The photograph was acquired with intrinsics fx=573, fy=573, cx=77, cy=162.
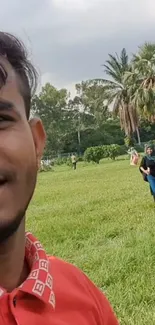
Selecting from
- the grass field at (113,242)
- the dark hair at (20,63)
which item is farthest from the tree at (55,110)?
the dark hair at (20,63)

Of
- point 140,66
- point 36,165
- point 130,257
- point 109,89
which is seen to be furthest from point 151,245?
point 109,89

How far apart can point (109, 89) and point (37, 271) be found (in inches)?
1867

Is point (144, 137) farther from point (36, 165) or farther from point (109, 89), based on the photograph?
point (36, 165)

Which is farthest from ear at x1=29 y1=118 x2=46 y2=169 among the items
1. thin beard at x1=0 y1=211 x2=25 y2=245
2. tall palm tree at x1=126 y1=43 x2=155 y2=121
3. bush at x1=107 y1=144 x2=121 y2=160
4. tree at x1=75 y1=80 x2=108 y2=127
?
tree at x1=75 y1=80 x2=108 y2=127

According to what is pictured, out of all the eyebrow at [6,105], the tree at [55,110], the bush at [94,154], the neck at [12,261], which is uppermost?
the tree at [55,110]

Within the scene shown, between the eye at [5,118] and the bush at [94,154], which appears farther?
the bush at [94,154]

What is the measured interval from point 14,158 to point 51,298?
0.33m

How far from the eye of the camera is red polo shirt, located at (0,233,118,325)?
3.85ft

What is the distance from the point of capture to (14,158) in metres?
1.18

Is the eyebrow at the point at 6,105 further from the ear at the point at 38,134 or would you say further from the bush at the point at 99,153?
the bush at the point at 99,153

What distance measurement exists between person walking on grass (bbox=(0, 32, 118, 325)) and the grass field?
2354mm

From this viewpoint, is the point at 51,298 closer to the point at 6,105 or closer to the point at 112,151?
the point at 6,105

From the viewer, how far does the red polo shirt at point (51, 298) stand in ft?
3.85

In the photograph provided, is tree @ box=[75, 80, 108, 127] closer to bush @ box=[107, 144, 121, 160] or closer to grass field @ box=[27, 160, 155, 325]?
bush @ box=[107, 144, 121, 160]
